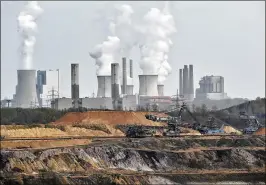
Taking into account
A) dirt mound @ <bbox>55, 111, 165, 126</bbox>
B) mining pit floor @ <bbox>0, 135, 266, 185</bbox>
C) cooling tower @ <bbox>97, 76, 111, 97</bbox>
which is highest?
cooling tower @ <bbox>97, 76, 111, 97</bbox>

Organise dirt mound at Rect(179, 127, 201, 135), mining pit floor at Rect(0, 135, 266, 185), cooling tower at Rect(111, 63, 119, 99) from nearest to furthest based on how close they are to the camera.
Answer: mining pit floor at Rect(0, 135, 266, 185) → dirt mound at Rect(179, 127, 201, 135) → cooling tower at Rect(111, 63, 119, 99)

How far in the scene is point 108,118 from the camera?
13300cm

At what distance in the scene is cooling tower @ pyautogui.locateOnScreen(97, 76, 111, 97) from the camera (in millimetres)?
195750

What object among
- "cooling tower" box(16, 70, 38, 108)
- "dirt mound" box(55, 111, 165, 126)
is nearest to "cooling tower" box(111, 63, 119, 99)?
"cooling tower" box(16, 70, 38, 108)

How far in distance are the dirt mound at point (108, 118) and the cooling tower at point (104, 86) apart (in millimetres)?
61258

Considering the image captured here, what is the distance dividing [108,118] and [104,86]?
65.0 meters

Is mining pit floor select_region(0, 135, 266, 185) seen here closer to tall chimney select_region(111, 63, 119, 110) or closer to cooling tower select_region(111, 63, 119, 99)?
cooling tower select_region(111, 63, 119, 99)

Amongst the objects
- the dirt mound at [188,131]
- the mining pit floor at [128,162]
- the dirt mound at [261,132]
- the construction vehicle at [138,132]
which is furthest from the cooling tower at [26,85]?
the mining pit floor at [128,162]

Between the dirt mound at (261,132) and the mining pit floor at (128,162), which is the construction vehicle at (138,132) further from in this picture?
the dirt mound at (261,132)

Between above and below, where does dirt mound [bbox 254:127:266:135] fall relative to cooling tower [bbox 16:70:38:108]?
below

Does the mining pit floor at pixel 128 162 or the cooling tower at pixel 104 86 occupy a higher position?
the cooling tower at pixel 104 86

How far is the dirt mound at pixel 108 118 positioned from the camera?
13112cm

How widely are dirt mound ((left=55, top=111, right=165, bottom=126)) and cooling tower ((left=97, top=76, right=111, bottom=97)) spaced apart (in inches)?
2412

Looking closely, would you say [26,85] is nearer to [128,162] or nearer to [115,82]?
[115,82]
